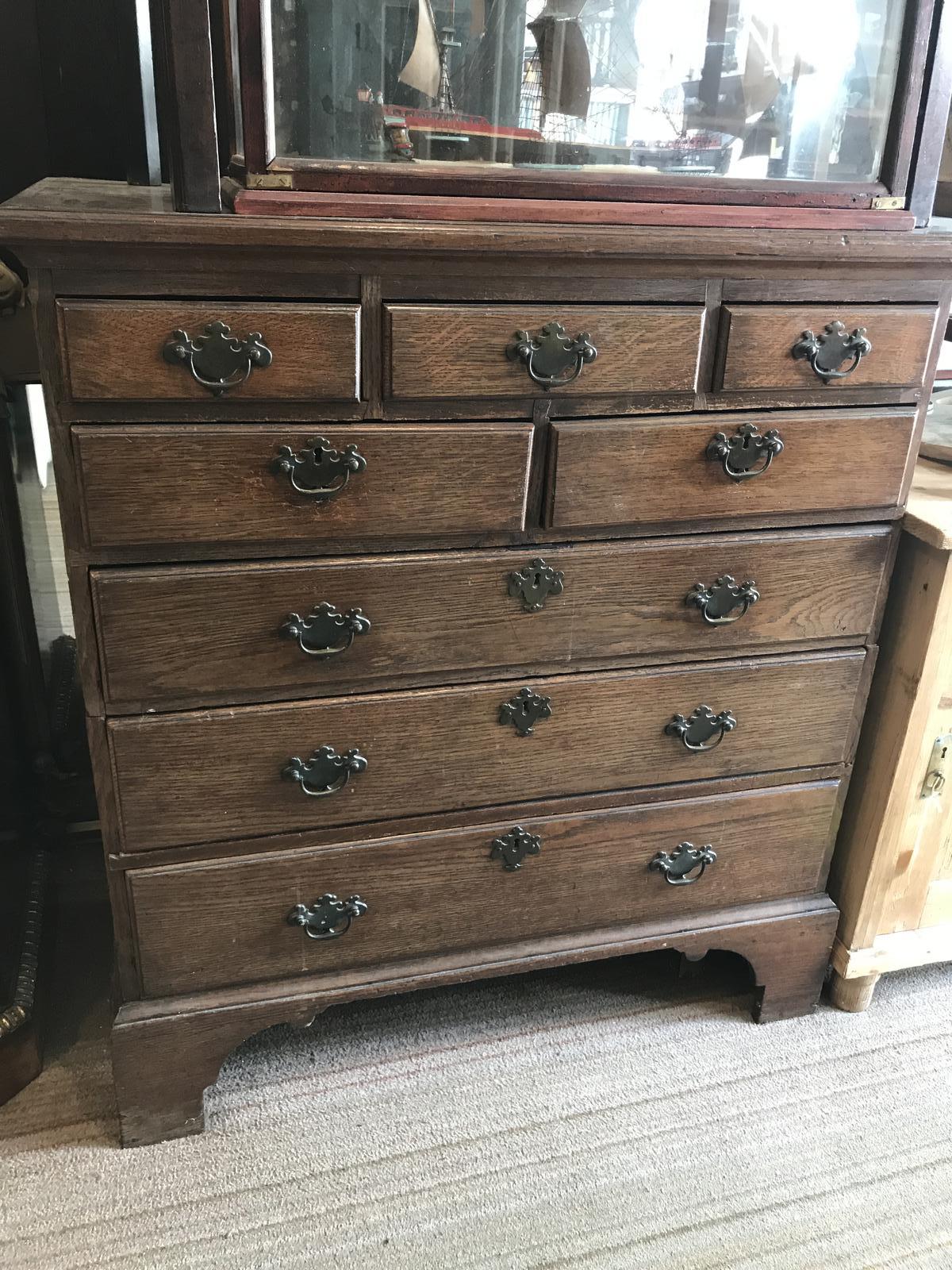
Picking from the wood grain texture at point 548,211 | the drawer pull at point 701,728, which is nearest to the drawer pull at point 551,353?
the wood grain texture at point 548,211

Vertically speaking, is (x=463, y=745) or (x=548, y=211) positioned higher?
(x=548, y=211)

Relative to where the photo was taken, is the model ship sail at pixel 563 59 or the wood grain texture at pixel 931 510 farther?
the wood grain texture at pixel 931 510

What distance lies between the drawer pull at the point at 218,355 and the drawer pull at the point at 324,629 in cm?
25

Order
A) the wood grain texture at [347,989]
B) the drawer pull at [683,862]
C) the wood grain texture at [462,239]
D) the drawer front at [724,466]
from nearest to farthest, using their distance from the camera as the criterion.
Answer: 1. the wood grain texture at [462,239]
2. the drawer front at [724,466]
3. the wood grain texture at [347,989]
4. the drawer pull at [683,862]

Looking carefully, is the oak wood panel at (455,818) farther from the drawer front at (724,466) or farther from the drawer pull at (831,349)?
the drawer pull at (831,349)

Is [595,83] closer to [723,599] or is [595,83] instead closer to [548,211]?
[548,211]

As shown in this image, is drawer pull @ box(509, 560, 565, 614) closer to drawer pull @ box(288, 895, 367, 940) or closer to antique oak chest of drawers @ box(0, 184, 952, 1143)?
antique oak chest of drawers @ box(0, 184, 952, 1143)

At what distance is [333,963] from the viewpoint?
1.33 m

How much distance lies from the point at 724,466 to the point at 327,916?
2.35 feet

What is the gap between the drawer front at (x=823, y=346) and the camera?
1.17 m

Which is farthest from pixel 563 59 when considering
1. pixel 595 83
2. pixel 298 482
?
pixel 298 482

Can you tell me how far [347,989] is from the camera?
4.39 feet

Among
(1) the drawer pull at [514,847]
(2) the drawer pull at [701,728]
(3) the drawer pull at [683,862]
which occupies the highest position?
(2) the drawer pull at [701,728]

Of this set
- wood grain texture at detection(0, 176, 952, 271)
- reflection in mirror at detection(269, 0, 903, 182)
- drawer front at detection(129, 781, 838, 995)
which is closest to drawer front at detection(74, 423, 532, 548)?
wood grain texture at detection(0, 176, 952, 271)
